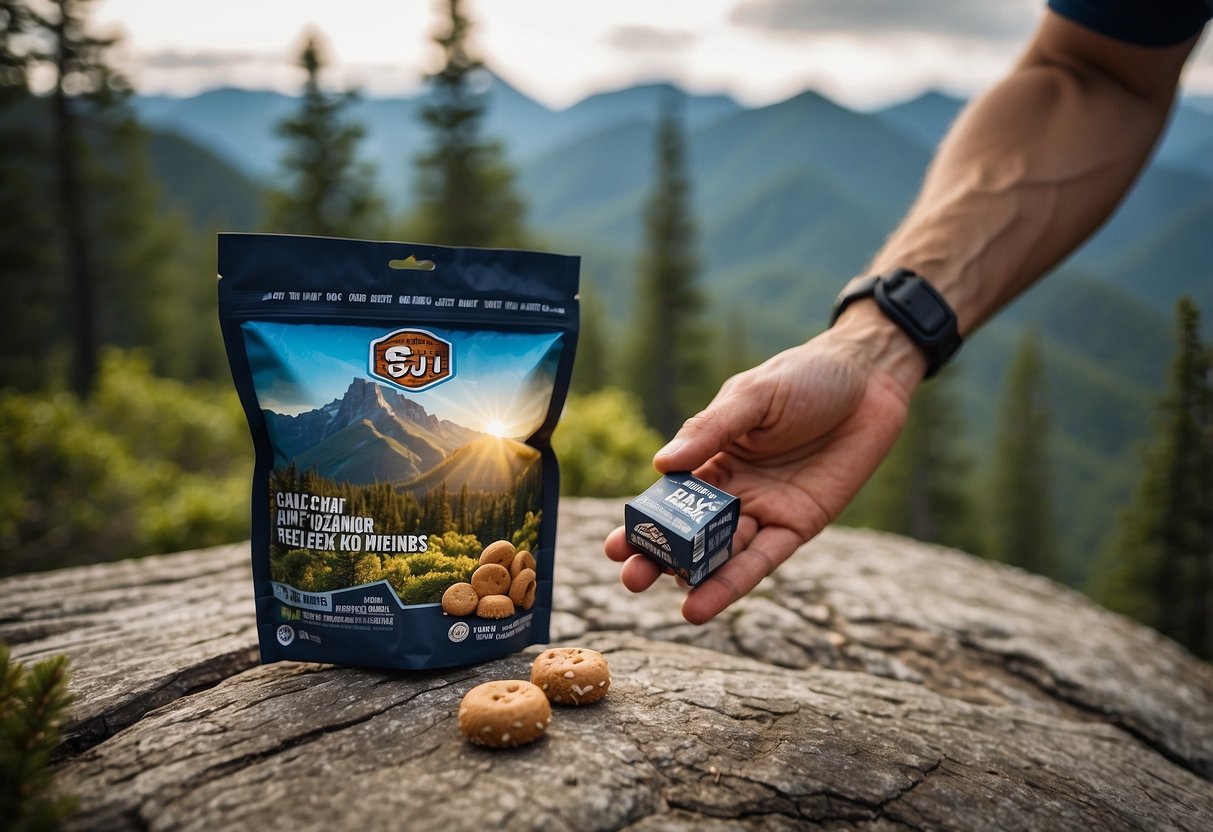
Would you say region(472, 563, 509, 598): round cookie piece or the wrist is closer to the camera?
region(472, 563, 509, 598): round cookie piece

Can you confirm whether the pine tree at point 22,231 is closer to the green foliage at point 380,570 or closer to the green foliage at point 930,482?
the green foliage at point 380,570

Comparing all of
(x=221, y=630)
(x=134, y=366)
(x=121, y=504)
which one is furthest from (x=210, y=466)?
(x=221, y=630)

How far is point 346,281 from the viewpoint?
2074mm

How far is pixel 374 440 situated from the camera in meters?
2.04

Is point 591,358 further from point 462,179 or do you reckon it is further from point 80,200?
point 80,200

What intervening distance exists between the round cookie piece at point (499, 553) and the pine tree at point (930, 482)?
3321 cm

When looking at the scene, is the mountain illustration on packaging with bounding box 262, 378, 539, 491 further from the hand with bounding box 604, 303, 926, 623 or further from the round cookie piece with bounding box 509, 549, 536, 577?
the hand with bounding box 604, 303, 926, 623

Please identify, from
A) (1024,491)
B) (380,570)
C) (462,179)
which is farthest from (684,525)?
(1024,491)

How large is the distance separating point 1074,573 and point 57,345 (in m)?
67.5

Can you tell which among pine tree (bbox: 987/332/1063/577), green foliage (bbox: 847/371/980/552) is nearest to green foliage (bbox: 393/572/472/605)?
green foliage (bbox: 847/371/980/552)

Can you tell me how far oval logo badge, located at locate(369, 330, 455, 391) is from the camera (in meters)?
2.08

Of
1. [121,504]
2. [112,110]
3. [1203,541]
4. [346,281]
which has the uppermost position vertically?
[112,110]

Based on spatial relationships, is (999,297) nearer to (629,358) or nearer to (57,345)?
(57,345)

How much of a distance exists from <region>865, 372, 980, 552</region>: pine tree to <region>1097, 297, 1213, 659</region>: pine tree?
1718cm
